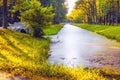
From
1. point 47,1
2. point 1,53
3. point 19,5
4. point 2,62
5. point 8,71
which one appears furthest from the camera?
point 47,1

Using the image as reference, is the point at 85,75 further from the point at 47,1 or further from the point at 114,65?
the point at 47,1

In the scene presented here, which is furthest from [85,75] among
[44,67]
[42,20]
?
[42,20]

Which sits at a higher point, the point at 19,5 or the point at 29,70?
the point at 19,5

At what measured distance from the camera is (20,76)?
39.7 feet

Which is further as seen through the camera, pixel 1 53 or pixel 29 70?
A: pixel 1 53

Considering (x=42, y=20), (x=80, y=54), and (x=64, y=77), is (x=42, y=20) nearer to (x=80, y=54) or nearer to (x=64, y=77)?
(x=80, y=54)

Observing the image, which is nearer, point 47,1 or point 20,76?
point 20,76

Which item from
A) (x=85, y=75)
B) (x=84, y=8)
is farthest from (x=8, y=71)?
(x=84, y=8)

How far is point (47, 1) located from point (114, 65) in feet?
188

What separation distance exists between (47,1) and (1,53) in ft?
187

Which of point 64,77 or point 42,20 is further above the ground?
point 42,20

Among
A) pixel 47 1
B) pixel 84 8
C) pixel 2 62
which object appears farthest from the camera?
pixel 84 8

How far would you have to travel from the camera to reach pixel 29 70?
42.0 feet

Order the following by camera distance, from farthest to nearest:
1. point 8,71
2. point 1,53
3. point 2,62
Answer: point 1,53, point 2,62, point 8,71
